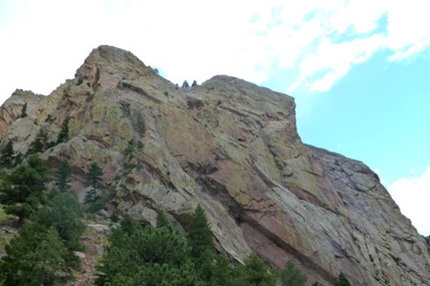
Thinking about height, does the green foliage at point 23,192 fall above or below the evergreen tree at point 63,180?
below

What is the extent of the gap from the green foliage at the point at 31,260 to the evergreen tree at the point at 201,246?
33.3 feet

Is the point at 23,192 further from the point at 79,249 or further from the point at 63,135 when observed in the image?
the point at 63,135

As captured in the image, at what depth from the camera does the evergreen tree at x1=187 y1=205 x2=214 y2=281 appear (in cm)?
2917

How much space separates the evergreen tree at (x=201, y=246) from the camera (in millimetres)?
29172

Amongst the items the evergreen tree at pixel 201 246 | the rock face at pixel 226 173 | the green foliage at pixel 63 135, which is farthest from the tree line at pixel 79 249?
the green foliage at pixel 63 135

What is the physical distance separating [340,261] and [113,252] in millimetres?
48663

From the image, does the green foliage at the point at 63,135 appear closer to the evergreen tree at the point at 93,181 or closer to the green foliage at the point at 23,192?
the evergreen tree at the point at 93,181

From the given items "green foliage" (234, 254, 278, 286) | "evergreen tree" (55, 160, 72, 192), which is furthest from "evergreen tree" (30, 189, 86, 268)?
"evergreen tree" (55, 160, 72, 192)

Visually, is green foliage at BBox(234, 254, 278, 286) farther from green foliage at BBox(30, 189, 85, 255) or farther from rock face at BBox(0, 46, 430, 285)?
rock face at BBox(0, 46, 430, 285)

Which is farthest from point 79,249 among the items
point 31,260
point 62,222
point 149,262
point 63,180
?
point 63,180

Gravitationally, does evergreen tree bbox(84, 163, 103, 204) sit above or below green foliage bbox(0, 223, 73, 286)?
above

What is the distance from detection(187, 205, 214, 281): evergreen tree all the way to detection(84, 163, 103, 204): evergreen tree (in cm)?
1829

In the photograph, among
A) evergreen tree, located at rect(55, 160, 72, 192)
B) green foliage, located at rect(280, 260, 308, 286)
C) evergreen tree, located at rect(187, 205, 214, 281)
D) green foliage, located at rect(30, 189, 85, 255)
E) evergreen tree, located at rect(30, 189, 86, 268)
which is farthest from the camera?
evergreen tree, located at rect(55, 160, 72, 192)

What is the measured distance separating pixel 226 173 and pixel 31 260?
47967mm
